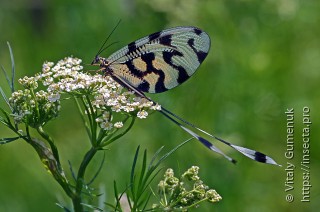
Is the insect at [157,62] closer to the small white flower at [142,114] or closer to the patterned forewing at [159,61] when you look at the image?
the patterned forewing at [159,61]

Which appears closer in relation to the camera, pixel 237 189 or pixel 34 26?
pixel 237 189

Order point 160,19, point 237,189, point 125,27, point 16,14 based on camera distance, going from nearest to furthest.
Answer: point 237,189, point 160,19, point 125,27, point 16,14

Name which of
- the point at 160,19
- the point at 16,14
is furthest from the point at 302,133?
the point at 16,14

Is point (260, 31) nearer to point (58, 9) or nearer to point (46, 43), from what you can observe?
point (58, 9)

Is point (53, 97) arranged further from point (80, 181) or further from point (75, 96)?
point (80, 181)

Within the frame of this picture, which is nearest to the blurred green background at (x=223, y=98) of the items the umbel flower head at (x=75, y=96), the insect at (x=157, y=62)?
the insect at (x=157, y=62)

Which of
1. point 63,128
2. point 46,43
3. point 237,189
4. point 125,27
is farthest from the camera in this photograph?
point 46,43

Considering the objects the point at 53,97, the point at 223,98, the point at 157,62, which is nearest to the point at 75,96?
the point at 53,97

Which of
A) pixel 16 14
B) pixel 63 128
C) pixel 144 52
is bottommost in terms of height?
pixel 144 52
